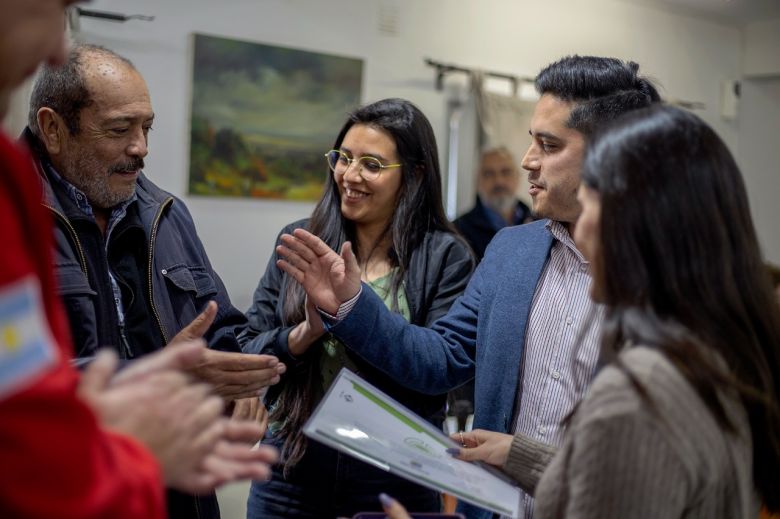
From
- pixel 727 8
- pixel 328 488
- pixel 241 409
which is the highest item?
pixel 727 8

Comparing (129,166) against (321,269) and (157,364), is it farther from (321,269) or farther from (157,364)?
(157,364)

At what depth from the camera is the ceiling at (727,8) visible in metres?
6.44

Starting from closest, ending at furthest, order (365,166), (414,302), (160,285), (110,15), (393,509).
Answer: (393,509) < (160,285) < (414,302) < (365,166) < (110,15)

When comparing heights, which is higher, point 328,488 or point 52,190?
point 52,190

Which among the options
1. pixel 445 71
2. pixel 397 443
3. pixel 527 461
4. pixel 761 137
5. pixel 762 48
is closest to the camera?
pixel 397 443

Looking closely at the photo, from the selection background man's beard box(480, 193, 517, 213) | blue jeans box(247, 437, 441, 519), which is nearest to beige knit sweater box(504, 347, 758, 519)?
blue jeans box(247, 437, 441, 519)

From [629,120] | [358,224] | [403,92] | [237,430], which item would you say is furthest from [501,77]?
[237,430]

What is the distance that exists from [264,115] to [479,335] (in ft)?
10.8

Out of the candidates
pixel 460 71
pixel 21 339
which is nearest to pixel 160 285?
pixel 21 339

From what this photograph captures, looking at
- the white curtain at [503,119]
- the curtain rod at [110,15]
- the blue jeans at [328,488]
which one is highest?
the curtain rod at [110,15]

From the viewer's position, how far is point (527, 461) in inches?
Result: 60.3

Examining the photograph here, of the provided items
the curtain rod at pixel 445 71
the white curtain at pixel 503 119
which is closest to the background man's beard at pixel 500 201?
the white curtain at pixel 503 119

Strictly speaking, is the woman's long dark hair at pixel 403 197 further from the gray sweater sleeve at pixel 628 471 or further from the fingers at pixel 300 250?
the gray sweater sleeve at pixel 628 471

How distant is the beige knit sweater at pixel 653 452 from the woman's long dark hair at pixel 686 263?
0.18 ft
